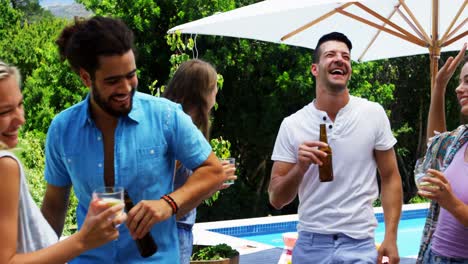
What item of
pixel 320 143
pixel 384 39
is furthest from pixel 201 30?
pixel 320 143

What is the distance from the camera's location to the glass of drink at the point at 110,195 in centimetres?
210

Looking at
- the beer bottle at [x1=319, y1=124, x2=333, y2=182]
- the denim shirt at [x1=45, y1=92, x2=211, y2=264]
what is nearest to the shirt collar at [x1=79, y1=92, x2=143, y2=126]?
the denim shirt at [x1=45, y1=92, x2=211, y2=264]

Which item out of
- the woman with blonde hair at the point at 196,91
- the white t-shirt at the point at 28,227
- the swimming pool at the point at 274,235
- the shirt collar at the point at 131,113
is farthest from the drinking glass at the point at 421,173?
the swimming pool at the point at 274,235

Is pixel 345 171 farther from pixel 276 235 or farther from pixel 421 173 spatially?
A: pixel 276 235

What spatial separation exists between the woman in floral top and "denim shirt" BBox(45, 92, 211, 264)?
1.10 m

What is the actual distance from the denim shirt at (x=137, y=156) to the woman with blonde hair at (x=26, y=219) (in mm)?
417

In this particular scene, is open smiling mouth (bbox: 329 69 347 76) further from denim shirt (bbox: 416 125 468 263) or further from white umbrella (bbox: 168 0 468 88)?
white umbrella (bbox: 168 0 468 88)

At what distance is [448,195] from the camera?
2967mm

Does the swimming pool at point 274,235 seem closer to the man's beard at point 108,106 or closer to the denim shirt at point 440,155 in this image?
the denim shirt at point 440,155

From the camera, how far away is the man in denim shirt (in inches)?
95.7

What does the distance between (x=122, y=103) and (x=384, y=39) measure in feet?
18.1

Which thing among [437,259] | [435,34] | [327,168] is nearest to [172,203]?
[327,168]

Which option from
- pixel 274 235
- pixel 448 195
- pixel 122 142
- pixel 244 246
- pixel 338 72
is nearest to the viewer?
pixel 122 142

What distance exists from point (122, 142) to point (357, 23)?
5.02m
